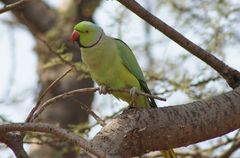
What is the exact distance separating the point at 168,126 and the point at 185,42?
32cm

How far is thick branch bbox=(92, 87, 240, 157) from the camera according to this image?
1266 millimetres

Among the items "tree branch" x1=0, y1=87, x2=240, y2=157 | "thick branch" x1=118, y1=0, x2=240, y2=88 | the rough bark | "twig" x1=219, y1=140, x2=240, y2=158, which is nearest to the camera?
"tree branch" x1=0, y1=87, x2=240, y2=157

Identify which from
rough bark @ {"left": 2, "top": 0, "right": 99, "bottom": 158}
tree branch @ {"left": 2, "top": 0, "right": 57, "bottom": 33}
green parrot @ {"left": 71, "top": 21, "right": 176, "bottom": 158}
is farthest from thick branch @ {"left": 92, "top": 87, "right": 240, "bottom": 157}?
tree branch @ {"left": 2, "top": 0, "right": 57, "bottom": 33}

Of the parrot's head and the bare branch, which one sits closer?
the bare branch

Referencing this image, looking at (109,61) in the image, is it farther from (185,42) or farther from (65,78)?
(65,78)

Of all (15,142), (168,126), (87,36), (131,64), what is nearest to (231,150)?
(131,64)

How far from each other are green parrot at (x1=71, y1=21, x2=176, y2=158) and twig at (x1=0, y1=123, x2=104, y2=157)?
0.82 m

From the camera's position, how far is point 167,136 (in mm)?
1329

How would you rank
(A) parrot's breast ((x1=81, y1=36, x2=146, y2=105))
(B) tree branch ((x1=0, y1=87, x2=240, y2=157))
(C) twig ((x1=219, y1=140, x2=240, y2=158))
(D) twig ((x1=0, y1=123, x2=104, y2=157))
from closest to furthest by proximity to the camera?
1. (D) twig ((x1=0, y1=123, x2=104, y2=157))
2. (B) tree branch ((x1=0, y1=87, x2=240, y2=157))
3. (A) parrot's breast ((x1=81, y1=36, x2=146, y2=105))
4. (C) twig ((x1=219, y1=140, x2=240, y2=158))

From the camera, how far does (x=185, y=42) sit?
155cm

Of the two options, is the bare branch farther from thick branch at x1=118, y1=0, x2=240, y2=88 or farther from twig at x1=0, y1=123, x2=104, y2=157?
thick branch at x1=118, y1=0, x2=240, y2=88

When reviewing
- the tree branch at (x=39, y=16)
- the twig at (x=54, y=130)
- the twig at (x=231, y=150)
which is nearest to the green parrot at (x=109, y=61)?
the twig at (x=231, y=150)

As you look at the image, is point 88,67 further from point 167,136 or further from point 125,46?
point 167,136

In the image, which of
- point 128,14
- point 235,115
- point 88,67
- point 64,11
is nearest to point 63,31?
point 64,11
